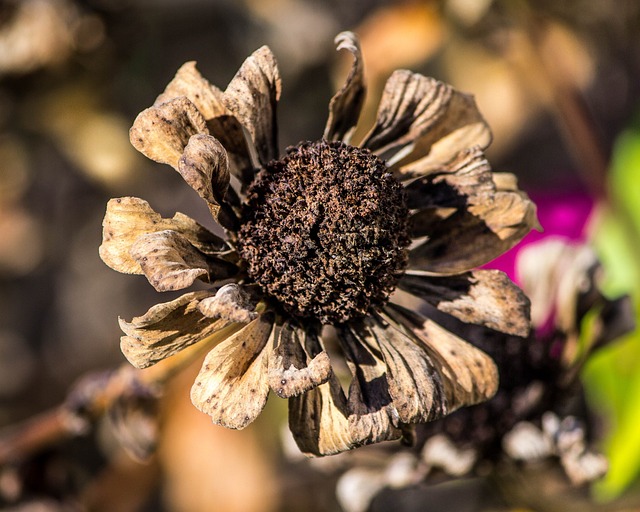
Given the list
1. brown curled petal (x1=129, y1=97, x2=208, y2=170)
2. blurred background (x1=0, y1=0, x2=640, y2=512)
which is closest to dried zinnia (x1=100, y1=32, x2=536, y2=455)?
brown curled petal (x1=129, y1=97, x2=208, y2=170)

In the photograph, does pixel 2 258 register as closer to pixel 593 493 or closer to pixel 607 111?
pixel 593 493

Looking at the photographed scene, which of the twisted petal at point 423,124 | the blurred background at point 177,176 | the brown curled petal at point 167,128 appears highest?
the brown curled petal at point 167,128

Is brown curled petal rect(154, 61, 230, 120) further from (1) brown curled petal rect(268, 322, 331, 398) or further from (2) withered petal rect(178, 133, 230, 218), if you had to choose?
(1) brown curled petal rect(268, 322, 331, 398)

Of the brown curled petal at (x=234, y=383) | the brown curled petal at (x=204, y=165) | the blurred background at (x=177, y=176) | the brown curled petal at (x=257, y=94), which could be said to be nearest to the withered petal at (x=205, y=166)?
the brown curled petal at (x=204, y=165)

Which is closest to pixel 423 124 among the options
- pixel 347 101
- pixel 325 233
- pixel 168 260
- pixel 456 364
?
pixel 347 101

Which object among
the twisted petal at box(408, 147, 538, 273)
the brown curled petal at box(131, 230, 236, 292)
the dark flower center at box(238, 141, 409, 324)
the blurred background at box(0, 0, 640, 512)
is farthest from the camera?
the blurred background at box(0, 0, 640, 512)

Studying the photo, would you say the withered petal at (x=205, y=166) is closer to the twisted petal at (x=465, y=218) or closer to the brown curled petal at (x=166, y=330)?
the brown curled petal at (x=166, y=330)
